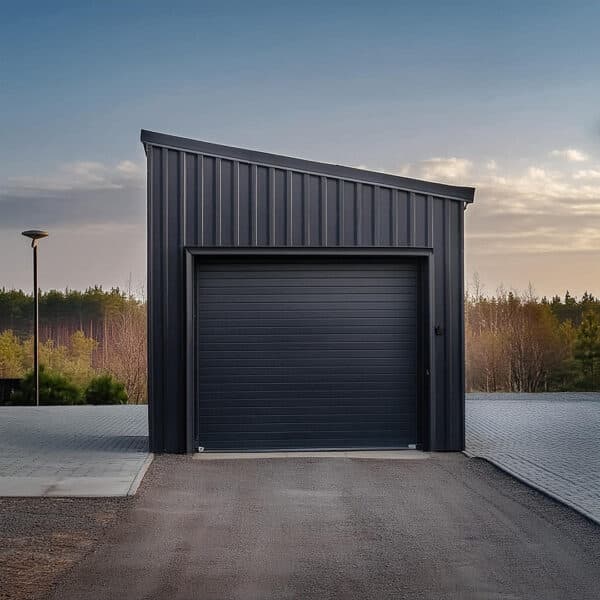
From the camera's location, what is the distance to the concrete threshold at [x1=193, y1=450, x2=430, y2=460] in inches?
495

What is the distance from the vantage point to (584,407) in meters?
20.7

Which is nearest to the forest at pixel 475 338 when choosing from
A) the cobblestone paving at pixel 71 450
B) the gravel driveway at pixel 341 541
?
the cobblestone paving at pixel 71 450

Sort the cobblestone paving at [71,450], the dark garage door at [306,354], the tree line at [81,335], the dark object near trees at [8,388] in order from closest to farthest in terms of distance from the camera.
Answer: the cobblestone paving at [71,450] < the dark garage door at [306,354] < the dark object near trees at [8,388] < the tree line at [81,335]

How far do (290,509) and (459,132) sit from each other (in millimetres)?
13361

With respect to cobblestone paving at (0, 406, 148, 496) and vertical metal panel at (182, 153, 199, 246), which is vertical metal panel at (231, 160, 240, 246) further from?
cobblestone paving at (0, 406, 148, 496)

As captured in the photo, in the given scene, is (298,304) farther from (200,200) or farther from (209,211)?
(200,200)

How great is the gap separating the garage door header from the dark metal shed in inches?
0.7

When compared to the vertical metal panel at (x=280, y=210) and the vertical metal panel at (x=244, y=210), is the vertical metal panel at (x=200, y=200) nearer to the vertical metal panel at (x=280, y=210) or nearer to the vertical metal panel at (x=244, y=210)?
the vertical metal panel at (x=244, y=210)

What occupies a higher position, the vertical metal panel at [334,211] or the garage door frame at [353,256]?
the vertical metal panel at [334,211]

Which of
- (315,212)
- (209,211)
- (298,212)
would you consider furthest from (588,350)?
(209,211)

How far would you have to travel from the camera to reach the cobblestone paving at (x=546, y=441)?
10.1 m

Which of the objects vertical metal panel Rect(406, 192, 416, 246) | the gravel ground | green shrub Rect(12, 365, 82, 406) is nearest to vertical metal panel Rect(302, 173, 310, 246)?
vertical metal panel Rect(406, 192, 416, 246)

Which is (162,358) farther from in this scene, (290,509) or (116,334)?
(116,334)

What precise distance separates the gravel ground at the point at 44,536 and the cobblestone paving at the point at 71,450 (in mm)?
611
